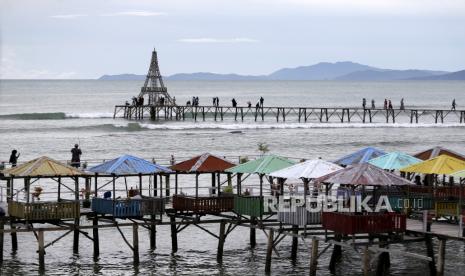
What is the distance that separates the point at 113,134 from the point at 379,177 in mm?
72587

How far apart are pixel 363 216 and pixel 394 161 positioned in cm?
647

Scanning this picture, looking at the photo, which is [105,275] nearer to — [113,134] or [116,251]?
[116,251]

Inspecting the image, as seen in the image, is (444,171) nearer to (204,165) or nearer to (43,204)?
(204,165)

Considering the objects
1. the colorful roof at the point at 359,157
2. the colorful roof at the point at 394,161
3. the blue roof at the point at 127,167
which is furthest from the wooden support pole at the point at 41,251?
the colorful roof at the point at 394,161

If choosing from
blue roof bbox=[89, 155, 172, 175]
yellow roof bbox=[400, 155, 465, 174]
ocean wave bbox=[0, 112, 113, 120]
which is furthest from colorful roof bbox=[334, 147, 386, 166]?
ocean wave bbox=[0, 112, 113, 120]

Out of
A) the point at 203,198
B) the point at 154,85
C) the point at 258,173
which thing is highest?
the point at 154,85

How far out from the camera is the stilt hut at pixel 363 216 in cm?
2695

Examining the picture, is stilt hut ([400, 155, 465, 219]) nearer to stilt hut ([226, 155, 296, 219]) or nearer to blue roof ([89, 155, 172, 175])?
Answer: stilt hut ([226, 155, 296, 219])

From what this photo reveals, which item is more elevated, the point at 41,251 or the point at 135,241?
the point at 135,241

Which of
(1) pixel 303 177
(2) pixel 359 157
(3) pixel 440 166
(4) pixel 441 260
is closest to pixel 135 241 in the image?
(1) pixel 303 177

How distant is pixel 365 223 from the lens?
27.0 metres

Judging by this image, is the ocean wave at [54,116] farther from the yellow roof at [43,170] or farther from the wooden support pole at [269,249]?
the wooden support pole at [269,249]

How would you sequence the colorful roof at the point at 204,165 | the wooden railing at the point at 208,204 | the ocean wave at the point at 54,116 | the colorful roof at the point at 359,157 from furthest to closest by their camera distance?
the ocean wave at the point at 54,116 < the colorful roof at the point at 359,157 < the colorful roof at the point at 204,165 < the wooden railing at the point at 208,204

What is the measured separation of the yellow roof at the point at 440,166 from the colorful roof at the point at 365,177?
253cm
